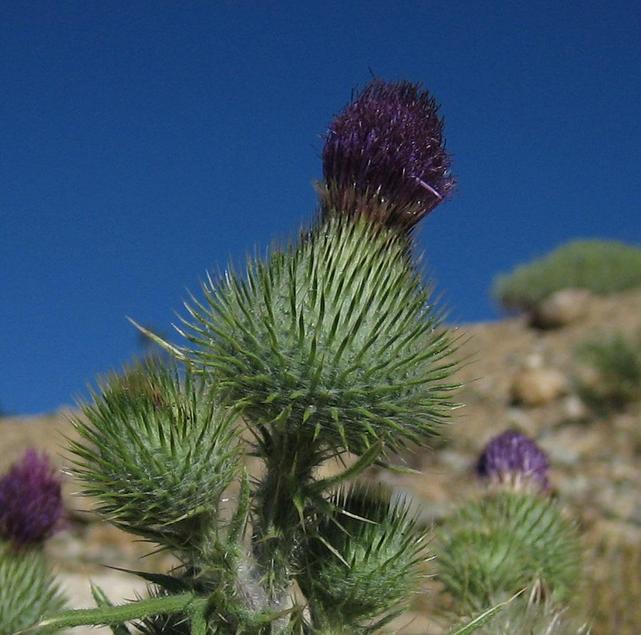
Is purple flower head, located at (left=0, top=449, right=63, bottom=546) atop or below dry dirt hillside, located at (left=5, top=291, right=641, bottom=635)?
below

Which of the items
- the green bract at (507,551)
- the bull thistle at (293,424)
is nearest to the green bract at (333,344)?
the bull thistle at (293,424)

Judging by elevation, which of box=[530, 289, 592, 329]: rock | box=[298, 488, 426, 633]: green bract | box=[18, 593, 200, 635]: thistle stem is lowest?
box=[18, 593, 200, 635]: thistle stem

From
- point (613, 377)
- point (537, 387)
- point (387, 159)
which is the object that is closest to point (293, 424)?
point (387, 159)

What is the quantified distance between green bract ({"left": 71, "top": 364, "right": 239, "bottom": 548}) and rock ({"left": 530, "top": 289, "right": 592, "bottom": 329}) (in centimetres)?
2236

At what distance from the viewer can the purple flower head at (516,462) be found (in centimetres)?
620

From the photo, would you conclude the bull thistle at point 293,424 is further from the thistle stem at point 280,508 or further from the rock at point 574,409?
the rock at point 574,409

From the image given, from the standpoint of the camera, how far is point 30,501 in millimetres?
5414

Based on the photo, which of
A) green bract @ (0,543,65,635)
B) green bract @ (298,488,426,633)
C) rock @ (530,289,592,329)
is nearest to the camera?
green bract @ (298,488,426,633)

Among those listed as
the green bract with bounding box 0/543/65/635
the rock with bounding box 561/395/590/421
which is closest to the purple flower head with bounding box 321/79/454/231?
the green bract with bounding box 0/543/65/635

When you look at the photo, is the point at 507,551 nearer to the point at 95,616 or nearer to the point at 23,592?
the point at 23,592

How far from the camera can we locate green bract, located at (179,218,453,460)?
3111 mm

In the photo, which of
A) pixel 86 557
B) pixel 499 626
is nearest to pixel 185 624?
pixel 499 626

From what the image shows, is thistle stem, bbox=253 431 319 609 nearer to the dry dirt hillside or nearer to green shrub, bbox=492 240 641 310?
the dry dirt hillside

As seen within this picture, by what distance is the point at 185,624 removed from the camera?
11.1 ft
